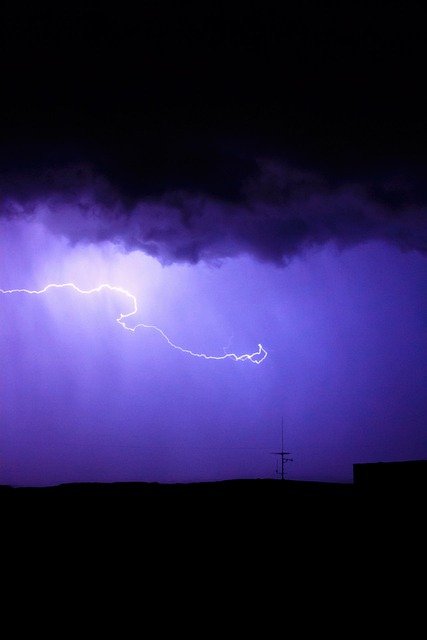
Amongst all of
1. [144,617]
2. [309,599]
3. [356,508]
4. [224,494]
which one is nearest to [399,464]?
[356,508]

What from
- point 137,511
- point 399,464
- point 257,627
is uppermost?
point 399,464

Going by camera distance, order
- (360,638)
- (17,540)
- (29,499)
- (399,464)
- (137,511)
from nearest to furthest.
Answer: (360,638) → (399,464) → (17,540) → (137,511) → (29,499)

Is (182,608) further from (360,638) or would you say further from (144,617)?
(360,638)

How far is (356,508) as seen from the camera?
644cm

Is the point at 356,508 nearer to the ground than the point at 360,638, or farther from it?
farther from it

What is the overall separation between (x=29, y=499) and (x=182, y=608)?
599 cm

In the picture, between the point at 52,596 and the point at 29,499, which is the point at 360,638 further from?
the point at 29,499

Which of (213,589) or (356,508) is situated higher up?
(356,508)

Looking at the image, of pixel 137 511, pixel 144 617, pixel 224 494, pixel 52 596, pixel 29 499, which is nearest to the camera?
pixel 144 617

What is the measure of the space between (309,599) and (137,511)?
4093 mm

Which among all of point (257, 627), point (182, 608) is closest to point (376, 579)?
point (257, 627)

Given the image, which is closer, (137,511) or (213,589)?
(213,589)

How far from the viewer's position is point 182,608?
5.17 m

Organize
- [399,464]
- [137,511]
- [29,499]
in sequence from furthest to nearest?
[29,499] → [137,511] → [399,464]
